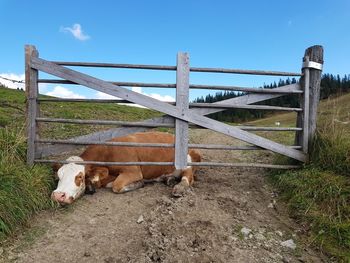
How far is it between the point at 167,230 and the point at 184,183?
1.63 meters

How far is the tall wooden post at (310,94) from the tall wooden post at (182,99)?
2.18 meters

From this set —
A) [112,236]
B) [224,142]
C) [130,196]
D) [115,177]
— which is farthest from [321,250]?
[224,142]

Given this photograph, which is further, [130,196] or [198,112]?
[198,112]

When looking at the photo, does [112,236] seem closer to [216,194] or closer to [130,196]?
[130,196]

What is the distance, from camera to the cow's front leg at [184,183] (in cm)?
584

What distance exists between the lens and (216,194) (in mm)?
6047

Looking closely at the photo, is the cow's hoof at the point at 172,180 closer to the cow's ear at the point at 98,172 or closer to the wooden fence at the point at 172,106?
the wooden fence at the point at 172,106

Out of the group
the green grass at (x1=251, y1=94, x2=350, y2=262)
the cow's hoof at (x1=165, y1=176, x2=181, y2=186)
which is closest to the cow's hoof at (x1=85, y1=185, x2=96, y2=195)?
the cow's hoof at (x1=165, y1=176, x2=181, y2=186)

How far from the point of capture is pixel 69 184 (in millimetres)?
5656

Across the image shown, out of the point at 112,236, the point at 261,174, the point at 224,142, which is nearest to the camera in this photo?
the point at 112,236

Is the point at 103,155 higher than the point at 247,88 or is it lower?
lower

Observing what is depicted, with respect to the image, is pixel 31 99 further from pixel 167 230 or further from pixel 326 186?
pixel 326 186

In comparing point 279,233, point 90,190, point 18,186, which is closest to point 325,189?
point 279,233

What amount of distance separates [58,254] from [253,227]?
8.08ft
